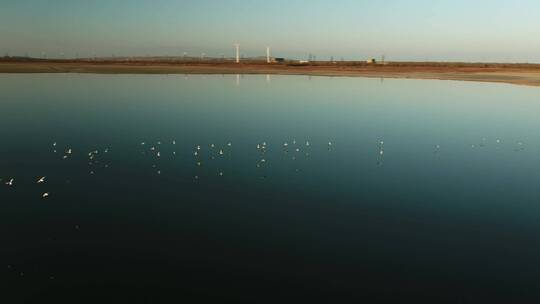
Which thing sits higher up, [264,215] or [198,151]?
[198,151]

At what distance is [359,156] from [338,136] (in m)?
6.47

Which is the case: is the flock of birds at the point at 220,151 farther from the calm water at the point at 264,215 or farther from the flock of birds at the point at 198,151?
the calm water at the point at 264,215

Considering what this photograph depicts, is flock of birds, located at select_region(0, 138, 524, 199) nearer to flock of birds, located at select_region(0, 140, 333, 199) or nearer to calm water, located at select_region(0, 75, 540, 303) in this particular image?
flock of birds, located at select_region(0, 140, 333, 199)

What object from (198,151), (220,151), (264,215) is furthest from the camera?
(198,151)

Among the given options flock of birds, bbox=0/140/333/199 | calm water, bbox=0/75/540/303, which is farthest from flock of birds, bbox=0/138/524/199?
calm water, bbox=0/75/540/303

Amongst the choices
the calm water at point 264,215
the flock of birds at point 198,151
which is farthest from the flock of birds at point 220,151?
the calm water at point 264,215

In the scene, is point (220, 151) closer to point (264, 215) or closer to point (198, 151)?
point (198, 151)

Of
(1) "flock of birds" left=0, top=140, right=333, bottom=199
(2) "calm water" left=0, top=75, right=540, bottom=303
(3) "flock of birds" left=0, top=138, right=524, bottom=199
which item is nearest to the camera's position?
(2) "calm water" left=0, top=75, right=540, bottom=303

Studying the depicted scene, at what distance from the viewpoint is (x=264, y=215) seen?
15375mm

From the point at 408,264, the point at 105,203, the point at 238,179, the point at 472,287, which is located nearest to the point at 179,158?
the point at 238,179

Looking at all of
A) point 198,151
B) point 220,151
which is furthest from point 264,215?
point 198,151

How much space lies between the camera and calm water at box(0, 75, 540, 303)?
10.8m

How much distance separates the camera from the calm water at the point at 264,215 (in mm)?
10812

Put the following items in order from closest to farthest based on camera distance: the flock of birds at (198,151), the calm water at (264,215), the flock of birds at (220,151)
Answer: the calm water at (264,215)
the flock of birds at (198,151)
the flock of birds at (220,151)
